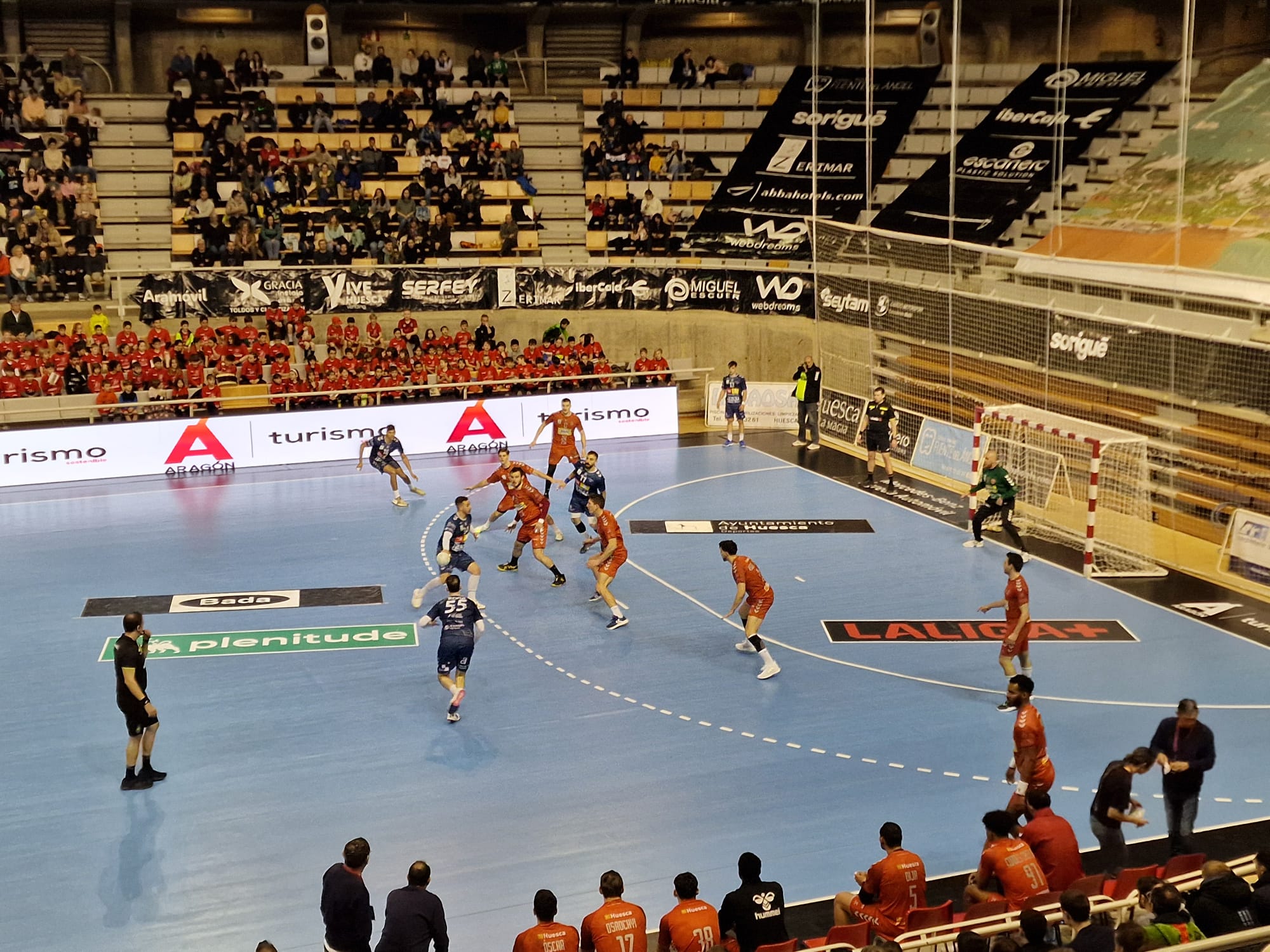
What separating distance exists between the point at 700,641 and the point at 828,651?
1.82 m

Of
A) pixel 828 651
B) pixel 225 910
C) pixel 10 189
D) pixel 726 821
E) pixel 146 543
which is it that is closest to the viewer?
pixel 225 910

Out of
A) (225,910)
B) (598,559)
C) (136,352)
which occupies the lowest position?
(225,910)

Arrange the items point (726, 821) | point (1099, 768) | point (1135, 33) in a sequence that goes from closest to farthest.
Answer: point (726, 821) → point (1099, 768) → point (1135, 33)

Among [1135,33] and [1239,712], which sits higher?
[1135,33]

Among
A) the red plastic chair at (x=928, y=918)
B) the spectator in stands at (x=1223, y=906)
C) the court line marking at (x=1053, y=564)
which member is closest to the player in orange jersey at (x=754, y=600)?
the court line marking at (x=1053, y=564)

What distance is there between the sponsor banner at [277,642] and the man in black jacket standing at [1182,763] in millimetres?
10421

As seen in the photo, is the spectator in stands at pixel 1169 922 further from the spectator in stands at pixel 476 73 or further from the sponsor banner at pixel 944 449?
the spectator in stands at pixel 476 73

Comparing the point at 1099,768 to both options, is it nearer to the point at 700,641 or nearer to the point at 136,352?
the point at 700,641

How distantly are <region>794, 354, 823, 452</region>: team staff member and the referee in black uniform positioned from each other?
18645 mm

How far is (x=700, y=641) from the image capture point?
19.2 meters

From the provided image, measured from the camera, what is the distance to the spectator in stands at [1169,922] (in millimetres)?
9016

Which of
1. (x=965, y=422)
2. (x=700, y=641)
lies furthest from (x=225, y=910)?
(x=965, y=422)

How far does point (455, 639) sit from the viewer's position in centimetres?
1639

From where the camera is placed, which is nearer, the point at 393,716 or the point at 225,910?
the point at 225,910
